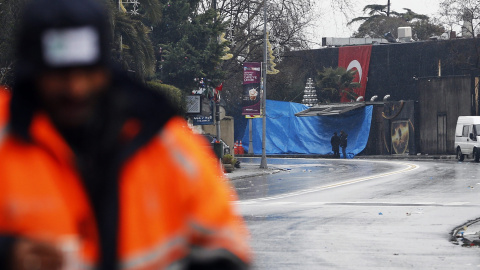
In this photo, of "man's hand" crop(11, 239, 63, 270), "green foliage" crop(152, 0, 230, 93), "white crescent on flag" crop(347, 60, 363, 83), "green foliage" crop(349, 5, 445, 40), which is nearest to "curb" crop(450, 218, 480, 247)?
"man's hand" crop(11, 239, 63, 270)

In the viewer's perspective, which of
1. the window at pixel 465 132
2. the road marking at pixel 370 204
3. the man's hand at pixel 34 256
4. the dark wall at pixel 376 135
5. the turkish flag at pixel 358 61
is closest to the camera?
the man's hand at pixel 34 256

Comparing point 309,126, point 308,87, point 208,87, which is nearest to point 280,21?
point 208,87

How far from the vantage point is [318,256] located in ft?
33.1

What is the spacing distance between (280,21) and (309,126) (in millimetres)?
14613

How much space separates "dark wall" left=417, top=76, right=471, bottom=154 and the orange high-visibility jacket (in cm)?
4787

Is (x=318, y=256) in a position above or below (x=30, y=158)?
below

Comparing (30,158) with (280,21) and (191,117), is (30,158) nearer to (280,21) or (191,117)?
(191,117)

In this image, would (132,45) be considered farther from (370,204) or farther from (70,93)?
(70,93)

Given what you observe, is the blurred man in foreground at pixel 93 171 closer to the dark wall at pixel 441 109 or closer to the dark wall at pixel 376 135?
the dark wall at pixel 441 109

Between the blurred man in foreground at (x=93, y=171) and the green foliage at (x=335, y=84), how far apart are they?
57.1m

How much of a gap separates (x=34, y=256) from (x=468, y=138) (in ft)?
129

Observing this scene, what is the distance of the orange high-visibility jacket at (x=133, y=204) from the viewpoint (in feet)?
6.01

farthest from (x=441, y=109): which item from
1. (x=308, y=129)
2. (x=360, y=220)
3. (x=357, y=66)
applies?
(x=360, y=220)

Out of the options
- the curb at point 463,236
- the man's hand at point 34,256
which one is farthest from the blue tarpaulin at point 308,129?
the man's hand at point 34,256
